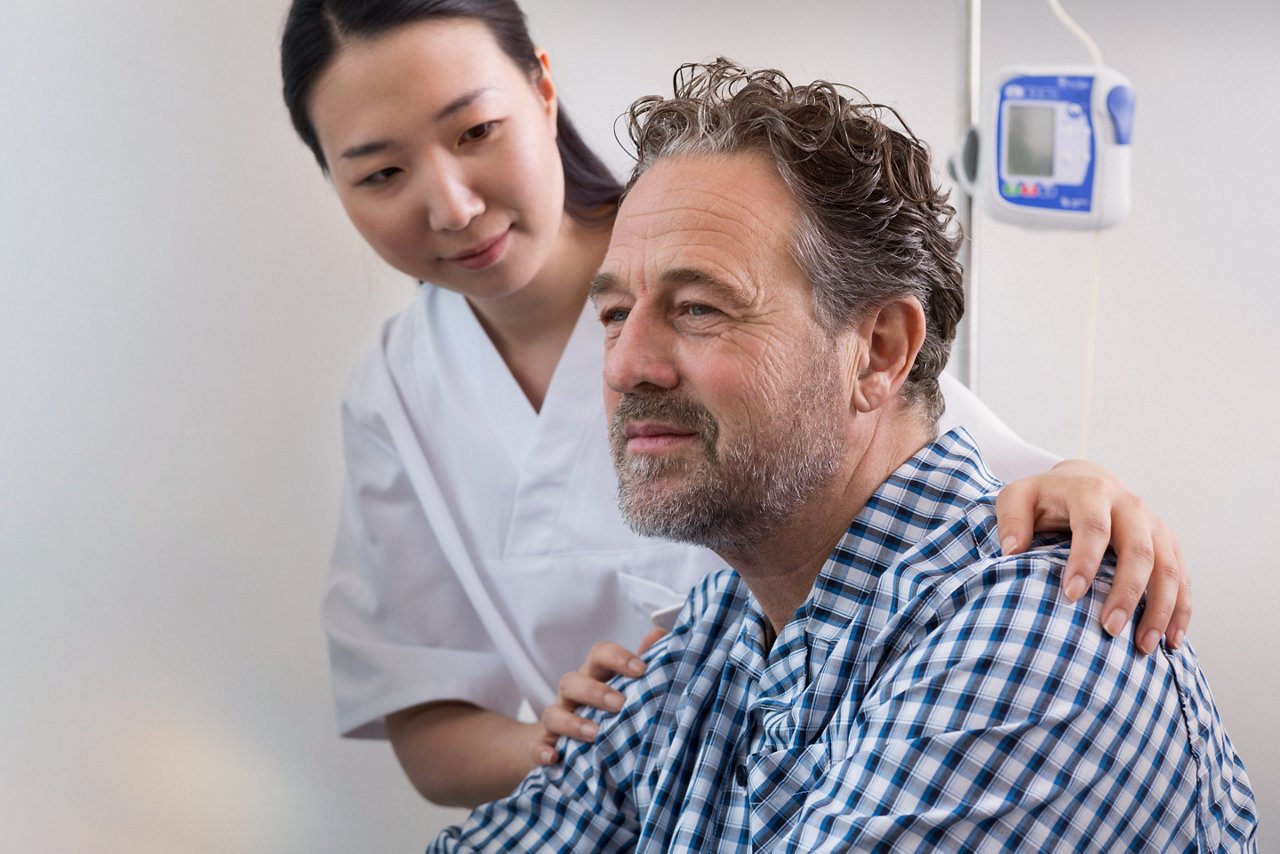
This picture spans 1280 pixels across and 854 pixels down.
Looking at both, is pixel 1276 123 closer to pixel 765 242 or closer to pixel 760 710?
pixel 765 242

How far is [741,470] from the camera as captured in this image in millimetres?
1005

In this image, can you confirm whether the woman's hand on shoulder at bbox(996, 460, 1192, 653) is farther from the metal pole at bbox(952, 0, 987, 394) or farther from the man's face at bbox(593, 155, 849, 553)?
the metal pole at bbox(952, 0, 987, 394)

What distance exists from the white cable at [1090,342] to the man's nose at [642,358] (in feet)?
3.26

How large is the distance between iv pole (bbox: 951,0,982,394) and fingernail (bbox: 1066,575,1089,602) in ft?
2.70

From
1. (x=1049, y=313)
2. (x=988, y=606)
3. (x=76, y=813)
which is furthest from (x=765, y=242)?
(x=76, y=813)

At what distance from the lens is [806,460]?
3.31 feet

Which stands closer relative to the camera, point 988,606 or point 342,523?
point 988,606

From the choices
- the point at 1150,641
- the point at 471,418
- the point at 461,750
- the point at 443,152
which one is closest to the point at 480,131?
the point at 443,152

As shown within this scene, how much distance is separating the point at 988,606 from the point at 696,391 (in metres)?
0.29

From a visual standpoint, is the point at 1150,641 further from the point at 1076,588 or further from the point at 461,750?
the point at 461,750

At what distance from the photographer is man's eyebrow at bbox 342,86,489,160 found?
4.44ft

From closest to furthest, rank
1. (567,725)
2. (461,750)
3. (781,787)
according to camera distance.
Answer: (781,787) < (567,725) < (461,750)

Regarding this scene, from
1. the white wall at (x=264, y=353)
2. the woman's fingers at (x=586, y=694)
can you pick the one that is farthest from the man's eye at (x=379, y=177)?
the woman's fingers at (x=586, y=694)

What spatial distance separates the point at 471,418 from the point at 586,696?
1.70 feet
